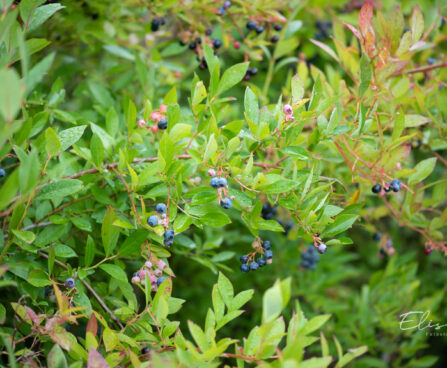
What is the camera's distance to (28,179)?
72 cm

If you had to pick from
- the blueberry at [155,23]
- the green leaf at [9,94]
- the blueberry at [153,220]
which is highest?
the green leaf at [9,94]

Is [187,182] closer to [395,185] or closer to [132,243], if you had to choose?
[132,243]

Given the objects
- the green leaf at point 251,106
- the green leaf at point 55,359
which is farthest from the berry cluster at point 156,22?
the green leaf at point 55,359

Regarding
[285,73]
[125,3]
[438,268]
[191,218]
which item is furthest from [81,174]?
[438,268]

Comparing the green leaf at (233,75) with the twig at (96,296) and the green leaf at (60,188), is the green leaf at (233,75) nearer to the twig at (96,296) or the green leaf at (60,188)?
the green leaf at (60,188)

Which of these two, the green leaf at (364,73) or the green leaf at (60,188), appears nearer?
the green leaf at (60,188)

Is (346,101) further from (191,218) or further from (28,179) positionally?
(28,179)

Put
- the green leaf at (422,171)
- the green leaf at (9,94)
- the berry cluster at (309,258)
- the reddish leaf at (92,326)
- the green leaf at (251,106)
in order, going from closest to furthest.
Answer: the green leaf at (9,94) → the reddish leaf at (92,326) → the green leaf at (251,106) → the green leaf at (422,171) → the berry cluster at (309,258)

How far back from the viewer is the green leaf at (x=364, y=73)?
1024mm

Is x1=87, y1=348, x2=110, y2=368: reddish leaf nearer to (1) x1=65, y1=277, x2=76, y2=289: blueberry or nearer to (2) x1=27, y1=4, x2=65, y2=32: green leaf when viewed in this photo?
(1) x1=65, y1=277, x2=76, y2=289: blueberry

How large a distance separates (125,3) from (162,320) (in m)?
1.12

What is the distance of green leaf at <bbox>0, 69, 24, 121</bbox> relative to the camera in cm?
62

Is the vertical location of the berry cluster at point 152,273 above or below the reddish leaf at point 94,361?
below

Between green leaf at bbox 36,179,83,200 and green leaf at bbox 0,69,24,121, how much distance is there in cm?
29
